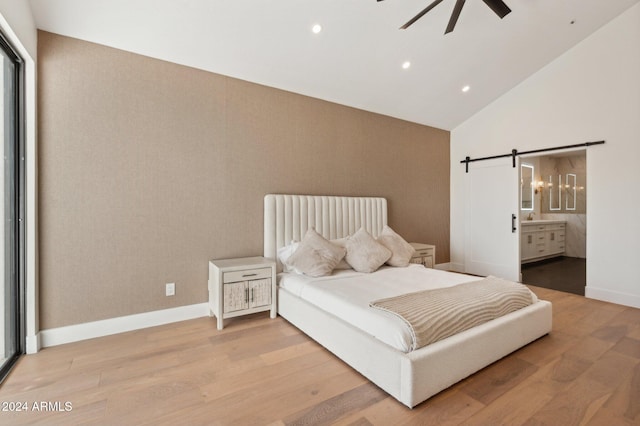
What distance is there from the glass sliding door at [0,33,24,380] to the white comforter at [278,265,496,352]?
2264 millimetres

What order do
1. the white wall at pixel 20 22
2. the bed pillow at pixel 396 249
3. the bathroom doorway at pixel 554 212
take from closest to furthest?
1. the white wall at pixel 20 22
2. the bed pillow at pixel 396 249
3. the bathroom doorway at pixel 554 212

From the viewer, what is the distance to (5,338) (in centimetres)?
231

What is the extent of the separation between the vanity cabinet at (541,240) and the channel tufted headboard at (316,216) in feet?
11.8

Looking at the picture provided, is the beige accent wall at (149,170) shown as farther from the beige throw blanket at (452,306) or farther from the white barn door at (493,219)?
the white barn door at (493,219)

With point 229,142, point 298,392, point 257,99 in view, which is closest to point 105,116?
point 229,142

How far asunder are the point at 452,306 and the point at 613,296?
322 cm

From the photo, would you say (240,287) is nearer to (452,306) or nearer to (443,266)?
(452,306)

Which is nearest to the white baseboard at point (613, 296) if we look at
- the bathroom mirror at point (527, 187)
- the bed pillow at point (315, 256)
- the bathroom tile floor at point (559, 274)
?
the bathroom tile floor at point (559, 274)

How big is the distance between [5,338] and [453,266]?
6.22 meters

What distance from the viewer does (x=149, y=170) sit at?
3053 mm

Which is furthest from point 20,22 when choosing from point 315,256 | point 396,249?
point 396,249

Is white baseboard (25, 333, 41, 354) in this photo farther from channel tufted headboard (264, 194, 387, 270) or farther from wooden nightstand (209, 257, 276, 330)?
channel tufted headboard (264, 194, 387, 270)

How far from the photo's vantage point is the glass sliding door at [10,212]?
230 cm

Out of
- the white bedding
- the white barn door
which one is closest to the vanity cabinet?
the white barn door
